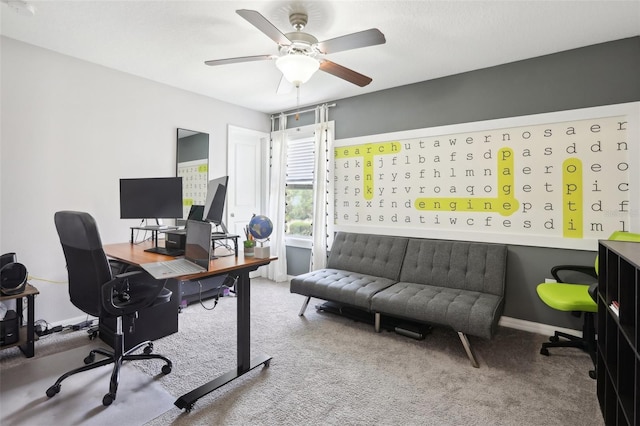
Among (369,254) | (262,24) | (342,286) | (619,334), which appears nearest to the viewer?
(619,334)

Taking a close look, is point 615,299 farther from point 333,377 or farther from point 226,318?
point 226,318

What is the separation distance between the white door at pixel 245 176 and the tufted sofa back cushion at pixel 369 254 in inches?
56.9

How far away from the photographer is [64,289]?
315 centimetres

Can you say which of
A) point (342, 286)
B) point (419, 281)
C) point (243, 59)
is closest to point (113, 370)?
point (342, 286)

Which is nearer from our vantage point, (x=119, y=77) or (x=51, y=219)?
(x=51, y=219)

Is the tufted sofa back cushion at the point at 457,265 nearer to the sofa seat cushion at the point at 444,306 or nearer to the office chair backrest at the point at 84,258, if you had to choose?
the sofa seat cushion at the point at 444,306

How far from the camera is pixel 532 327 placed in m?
3.10

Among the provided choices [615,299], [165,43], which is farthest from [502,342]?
[165,43]

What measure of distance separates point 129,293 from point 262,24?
1915 millimetres

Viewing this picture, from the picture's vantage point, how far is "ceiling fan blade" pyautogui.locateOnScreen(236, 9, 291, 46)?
70.4 inches

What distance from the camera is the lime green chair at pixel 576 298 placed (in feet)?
7.80

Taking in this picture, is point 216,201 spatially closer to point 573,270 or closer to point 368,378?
point 368,378

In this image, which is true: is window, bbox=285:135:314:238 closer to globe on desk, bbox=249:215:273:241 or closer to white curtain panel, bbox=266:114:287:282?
white curtain panel, bbox=266:114:287:282

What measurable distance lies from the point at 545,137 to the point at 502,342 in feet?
6.25
